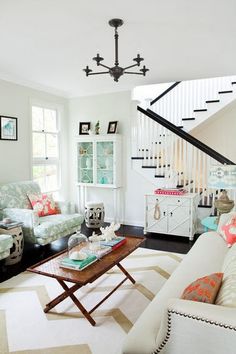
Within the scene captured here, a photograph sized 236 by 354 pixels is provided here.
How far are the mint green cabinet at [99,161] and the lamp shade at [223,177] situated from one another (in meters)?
2.17

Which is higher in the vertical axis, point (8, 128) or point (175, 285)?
point (8, 128)

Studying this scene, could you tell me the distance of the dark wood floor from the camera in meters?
3.26

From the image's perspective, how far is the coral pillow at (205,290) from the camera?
1.25 meters

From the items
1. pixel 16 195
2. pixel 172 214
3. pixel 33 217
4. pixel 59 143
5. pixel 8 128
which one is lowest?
pixel 172 214

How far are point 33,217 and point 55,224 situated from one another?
298 mm

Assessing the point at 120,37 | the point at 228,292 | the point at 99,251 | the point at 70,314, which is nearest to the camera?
the point at 228,292

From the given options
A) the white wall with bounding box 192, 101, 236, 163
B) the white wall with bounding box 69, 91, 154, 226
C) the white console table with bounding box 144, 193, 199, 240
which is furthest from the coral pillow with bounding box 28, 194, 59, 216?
the white wall with bounding box 192, 101, 236, 163

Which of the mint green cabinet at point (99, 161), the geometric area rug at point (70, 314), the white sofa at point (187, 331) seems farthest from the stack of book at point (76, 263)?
the mint green cabinet at point (99, 161)

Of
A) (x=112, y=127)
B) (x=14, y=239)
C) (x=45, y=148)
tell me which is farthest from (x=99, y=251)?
(x=45, y=148)

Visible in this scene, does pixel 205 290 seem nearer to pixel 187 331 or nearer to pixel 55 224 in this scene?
pixel 187 331

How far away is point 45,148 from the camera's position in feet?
17.3

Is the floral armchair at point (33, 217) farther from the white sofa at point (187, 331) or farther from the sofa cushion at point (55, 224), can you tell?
the white sofa at point (187, 331)

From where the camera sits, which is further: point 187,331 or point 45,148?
point 45,148

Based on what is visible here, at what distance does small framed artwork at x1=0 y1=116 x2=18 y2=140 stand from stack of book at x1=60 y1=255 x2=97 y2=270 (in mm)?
2763
